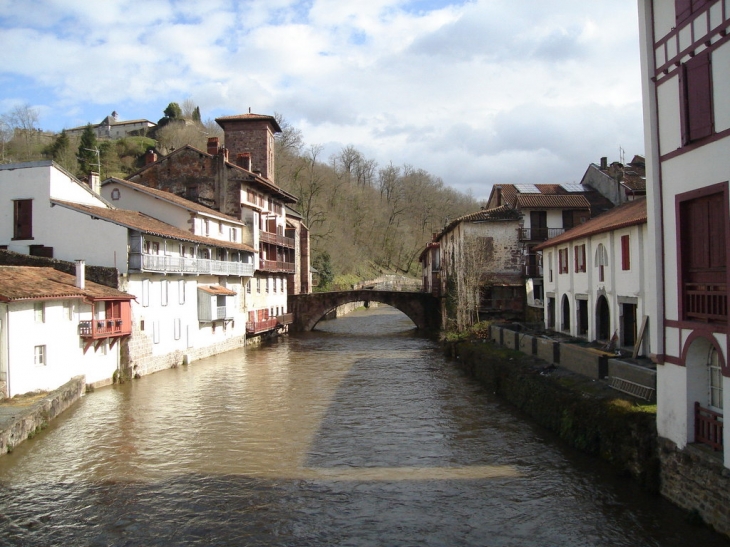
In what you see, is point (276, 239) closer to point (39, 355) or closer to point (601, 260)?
point (39, 355)

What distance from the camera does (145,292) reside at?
1118 inches

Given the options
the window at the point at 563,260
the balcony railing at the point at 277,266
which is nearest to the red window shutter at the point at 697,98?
the window at the point at 563,260

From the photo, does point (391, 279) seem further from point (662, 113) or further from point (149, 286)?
point (662, 113)

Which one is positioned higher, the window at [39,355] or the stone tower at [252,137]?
the stone tower at [252,137]

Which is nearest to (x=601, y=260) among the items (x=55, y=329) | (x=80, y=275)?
(x=80, y=275)

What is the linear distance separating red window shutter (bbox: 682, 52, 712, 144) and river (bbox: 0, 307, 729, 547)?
274 inches

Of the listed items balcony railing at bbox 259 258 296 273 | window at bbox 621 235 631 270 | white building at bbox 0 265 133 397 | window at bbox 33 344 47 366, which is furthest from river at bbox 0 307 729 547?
balcony railing at bbox 259 258 296 273

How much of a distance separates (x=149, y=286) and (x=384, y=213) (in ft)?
220

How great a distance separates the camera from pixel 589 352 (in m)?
18.5

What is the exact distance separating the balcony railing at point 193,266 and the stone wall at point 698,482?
2198 centimetres

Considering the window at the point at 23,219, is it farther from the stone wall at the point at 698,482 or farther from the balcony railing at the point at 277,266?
the stone wall at the point at 698,482

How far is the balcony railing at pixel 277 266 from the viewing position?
44.9 metres

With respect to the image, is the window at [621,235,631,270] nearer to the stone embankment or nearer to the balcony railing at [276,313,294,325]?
the stone embankment

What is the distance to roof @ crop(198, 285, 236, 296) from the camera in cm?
3509
